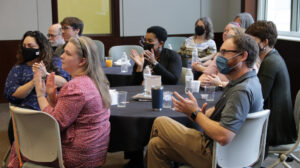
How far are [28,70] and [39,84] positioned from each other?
0.39 m

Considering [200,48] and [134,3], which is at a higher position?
[134,3]

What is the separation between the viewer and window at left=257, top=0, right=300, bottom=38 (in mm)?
6109

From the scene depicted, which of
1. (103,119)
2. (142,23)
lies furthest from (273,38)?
(142,23)

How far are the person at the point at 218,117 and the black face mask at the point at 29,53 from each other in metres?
1.29

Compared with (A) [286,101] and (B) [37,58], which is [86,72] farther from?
(A) [286,101]

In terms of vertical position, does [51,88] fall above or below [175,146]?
above

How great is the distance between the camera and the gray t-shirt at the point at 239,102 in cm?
225

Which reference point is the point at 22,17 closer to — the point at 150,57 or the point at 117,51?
the point at 117,51

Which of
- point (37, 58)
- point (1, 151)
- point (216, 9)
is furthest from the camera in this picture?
point (216, 9)

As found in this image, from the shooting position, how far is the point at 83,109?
261 centimetres

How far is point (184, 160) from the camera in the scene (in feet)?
8.96

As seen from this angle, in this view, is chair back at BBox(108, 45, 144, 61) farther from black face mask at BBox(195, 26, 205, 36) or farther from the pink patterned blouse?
the pink patterned blouse

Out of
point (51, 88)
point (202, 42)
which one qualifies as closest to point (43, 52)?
point (51, 88)

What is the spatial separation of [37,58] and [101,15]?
13.1 ft
